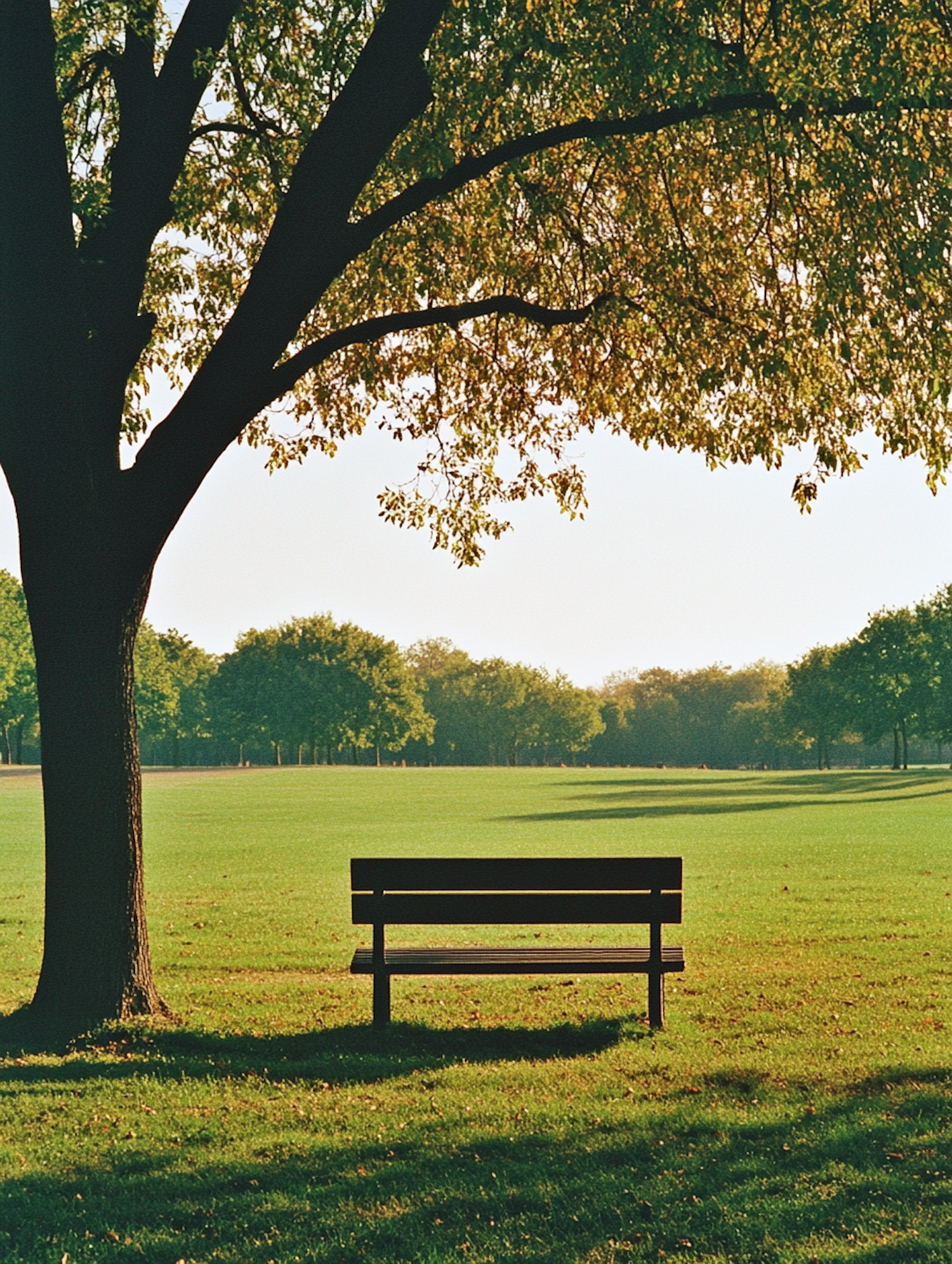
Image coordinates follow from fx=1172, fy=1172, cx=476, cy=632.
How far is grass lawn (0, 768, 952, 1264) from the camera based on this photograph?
4.63m

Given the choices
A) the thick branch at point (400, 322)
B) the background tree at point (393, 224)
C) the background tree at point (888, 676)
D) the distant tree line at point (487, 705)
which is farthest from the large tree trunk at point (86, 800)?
the background tree at point (888, 676)

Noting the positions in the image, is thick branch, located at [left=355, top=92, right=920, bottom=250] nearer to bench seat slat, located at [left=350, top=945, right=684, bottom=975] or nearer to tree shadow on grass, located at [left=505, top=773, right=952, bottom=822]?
bench seat slat, located at [left=350, top=945, right=684, bottom=975]

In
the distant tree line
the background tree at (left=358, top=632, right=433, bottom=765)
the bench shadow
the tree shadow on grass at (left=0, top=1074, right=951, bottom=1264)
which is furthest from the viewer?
the background tree at (left=358, top=632, right=433, bottom=765)

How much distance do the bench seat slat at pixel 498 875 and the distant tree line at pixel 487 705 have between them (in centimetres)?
6881

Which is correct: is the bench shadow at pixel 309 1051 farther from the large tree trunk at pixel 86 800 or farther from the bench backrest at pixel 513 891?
the bench backrest at pixel 513 891

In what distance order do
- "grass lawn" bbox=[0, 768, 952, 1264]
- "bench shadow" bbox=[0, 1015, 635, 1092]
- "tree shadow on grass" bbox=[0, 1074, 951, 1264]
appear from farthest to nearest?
"bench shadow" bbox=[0, 1015, 635, 1092], "grass lawn" bbox=[0, 768, 952, 1264], "tree shadow on grass" bbox=[0, 1074, 951, 1264]

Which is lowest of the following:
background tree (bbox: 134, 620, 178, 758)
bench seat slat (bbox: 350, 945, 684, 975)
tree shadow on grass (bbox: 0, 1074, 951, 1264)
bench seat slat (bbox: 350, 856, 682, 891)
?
tree shadow on grass (bbox: 0, 1074, 951, 1264)

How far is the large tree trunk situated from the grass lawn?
0.56 m

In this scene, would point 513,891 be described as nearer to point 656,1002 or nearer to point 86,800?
point 656,1002

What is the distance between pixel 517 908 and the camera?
26.6 ft

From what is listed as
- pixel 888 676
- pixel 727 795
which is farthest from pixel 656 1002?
pixel 888 676

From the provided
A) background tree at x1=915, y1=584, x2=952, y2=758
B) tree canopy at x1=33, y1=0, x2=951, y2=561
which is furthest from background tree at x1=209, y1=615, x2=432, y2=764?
tree canopy at x1=33, y1=0, x2=951, y2=561

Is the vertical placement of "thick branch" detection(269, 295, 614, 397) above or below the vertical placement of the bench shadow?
above

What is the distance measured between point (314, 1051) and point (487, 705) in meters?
127
